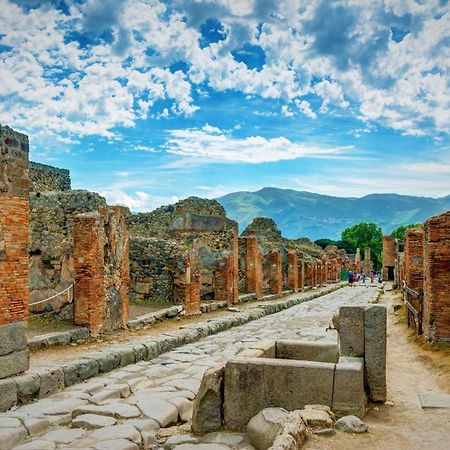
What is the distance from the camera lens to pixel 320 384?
219 inches

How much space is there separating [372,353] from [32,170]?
22.6 m

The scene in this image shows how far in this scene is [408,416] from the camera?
5602 mm

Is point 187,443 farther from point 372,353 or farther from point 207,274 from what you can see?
point 207,274

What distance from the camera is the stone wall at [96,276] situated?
34.7 feet

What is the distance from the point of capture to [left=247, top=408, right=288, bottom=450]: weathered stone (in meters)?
4.90

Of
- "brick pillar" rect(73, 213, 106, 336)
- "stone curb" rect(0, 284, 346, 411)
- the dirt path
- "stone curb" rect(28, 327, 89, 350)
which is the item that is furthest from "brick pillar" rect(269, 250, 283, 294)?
the dirt path

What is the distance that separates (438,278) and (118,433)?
7.25 meters

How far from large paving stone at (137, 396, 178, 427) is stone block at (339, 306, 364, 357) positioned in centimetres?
231

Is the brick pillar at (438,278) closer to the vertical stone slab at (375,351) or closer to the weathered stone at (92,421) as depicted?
the vertical stone slab at (375,351)

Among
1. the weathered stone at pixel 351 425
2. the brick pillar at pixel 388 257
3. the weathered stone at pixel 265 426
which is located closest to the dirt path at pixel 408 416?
the weathered stone at pixel 351 425

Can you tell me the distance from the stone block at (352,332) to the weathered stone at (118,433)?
2.71 m

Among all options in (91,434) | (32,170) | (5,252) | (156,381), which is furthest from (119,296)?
(32,170)

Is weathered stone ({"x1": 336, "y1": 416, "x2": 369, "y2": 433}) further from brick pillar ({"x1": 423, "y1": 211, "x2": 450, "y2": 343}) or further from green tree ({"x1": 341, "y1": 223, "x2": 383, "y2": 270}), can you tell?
green tree ({"x1": 341, "y1": 223, "x2": 383, "y2": 270})

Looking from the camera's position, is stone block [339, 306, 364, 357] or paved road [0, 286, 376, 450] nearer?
paved road [0, 286, 376, 450]
